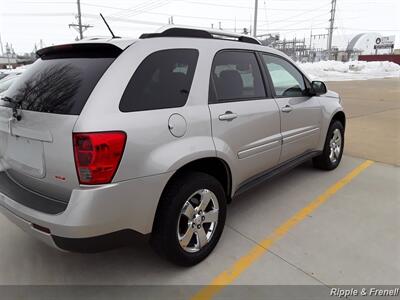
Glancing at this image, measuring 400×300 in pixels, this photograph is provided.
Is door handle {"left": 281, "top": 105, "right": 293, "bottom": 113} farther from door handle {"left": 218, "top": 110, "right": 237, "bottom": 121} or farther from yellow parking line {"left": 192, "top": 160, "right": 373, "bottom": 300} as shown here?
yellow parking line {"left": 192, "top": 160, "right": 373, "bottom": 300}

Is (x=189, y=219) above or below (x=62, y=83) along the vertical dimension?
below

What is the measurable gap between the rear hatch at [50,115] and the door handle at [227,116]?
0.99 meters

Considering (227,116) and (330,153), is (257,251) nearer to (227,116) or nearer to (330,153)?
(227,116)

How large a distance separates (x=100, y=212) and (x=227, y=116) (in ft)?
4.40

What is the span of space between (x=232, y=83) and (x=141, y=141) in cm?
127

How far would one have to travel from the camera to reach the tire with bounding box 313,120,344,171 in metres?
4.66

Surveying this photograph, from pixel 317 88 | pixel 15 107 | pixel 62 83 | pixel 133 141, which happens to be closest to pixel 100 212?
pixel 133 141

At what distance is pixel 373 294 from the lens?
239 centimetres

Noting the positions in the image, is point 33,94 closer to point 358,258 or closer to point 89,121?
point 89,121

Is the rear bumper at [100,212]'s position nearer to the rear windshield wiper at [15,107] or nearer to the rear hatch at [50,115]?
the rear hatch at [50,115]

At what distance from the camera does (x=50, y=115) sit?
7.02ft

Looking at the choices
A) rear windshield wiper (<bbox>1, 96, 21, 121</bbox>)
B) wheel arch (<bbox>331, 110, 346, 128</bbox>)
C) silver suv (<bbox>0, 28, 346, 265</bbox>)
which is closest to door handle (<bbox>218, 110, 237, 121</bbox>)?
silver suv (<bbox>0, 28, 346, 265</bbox>)

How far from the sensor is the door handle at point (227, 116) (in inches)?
107

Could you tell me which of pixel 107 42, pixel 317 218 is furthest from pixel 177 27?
pixel 317 218
